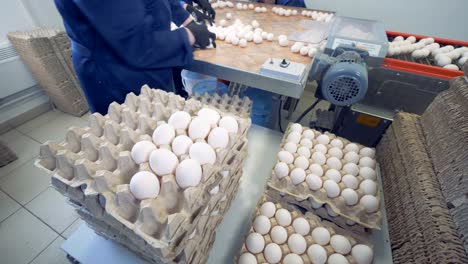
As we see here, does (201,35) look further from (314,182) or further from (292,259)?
(292,259)

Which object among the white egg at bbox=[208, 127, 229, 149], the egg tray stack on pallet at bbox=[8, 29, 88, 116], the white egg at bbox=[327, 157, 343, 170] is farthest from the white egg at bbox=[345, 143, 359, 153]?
the egg tray stack on pallet at bbox=[8, 29, 88, 116]

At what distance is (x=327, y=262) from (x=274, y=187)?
0.84 ft

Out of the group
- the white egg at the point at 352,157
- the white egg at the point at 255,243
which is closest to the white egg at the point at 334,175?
the white egg at the point at 352,157

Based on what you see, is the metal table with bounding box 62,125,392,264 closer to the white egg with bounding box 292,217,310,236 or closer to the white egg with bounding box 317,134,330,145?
the white egg with bounding box 292,217,310,236

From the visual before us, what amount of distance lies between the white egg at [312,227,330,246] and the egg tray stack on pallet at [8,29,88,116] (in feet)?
8.67

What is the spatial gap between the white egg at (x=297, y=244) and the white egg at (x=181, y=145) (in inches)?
16.7

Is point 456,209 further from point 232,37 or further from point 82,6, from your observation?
point 82,6

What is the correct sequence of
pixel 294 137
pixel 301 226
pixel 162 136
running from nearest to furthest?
pixel 162 136 < pixel 301 226 < pixel 294 137

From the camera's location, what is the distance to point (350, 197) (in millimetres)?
677

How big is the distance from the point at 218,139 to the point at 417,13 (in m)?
2.88

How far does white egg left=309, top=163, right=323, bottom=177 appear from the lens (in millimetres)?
753

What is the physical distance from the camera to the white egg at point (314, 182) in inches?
27.7

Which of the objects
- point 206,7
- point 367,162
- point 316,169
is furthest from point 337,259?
point 206,7

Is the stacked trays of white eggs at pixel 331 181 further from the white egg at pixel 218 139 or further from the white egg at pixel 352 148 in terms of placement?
the white egg at pixel 218 139
